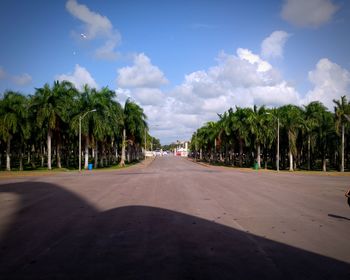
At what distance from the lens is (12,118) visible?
46.2 meters

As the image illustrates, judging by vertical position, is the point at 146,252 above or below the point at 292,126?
below

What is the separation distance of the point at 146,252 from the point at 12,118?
44.1 m

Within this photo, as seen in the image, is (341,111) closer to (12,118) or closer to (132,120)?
(132,120)

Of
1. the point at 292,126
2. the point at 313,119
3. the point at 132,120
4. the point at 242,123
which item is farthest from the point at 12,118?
the point at 313,119

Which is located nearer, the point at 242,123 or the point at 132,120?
the point at 242,123

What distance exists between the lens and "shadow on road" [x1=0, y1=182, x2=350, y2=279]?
19.6 ft

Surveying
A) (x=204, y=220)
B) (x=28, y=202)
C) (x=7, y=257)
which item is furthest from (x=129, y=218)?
(x=28, y=202)

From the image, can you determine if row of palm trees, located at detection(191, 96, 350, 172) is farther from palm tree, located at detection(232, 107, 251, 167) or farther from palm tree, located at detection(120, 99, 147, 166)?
palm tree, located at detection(120, 99, 147, 166)

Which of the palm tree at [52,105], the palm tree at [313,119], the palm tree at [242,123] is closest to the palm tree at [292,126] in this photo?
the palm tree at [313,119]

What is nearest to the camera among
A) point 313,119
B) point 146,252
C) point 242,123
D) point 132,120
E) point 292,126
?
point 146,252

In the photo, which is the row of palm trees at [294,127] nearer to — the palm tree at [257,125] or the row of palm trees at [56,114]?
the palm tree at [257,125]

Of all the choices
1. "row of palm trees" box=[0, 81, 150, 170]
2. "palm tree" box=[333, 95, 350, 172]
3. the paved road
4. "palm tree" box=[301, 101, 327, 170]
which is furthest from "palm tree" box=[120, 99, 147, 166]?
the paved road

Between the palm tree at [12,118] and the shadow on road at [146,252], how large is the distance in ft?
127

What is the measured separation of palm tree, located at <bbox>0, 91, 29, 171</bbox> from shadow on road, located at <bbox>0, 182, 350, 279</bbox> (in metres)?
38.8
